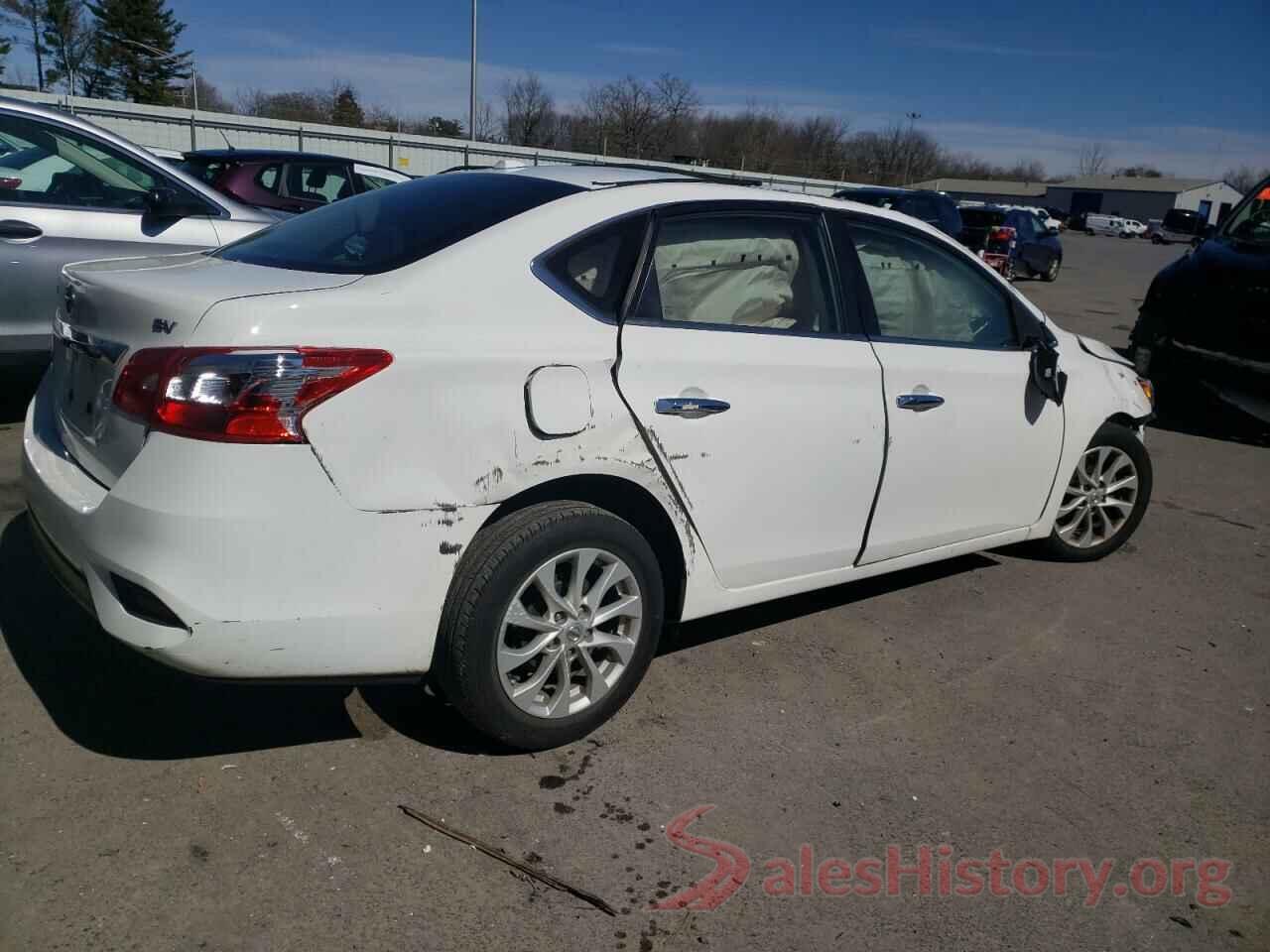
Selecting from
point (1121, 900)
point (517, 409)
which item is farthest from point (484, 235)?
point (1121, 900)

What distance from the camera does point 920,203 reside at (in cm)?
1745

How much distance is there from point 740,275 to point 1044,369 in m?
1.60

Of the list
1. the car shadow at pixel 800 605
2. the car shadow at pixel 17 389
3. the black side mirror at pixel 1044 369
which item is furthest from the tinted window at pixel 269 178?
the black side mirror at pixel 1044 369

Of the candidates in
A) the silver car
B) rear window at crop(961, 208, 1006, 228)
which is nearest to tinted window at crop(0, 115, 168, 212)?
the silver car

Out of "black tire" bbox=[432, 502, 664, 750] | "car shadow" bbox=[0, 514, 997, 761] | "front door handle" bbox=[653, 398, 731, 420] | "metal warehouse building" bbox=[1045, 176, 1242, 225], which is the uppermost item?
"metal warehouse building" bbox=[1045, 176, 1242, 225]

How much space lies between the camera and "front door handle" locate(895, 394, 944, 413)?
3.70 meters

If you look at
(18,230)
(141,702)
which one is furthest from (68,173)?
(141,702)

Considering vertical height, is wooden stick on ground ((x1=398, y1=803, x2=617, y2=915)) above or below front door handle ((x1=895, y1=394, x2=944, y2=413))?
below

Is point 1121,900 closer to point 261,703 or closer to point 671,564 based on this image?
point 671,564

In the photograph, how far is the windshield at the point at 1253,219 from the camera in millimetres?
8555

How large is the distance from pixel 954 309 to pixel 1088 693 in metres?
1.58

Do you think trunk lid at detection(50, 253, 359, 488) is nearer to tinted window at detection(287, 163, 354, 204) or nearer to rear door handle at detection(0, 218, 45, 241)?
rear door handle at detection(0, 218, 45, 241)

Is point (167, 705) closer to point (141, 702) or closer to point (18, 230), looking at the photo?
point (141, 702)

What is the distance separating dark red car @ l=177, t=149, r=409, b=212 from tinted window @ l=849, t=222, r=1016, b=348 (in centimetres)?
722
